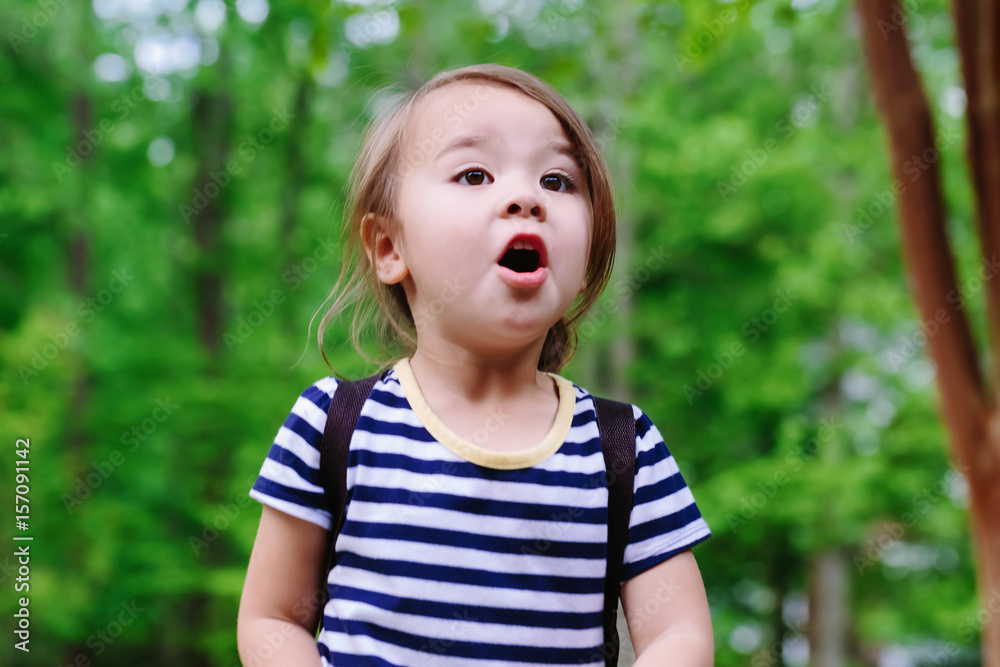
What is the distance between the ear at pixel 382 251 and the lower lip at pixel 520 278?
0.62 ft

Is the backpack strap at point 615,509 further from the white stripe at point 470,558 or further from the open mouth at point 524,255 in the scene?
the open mouth at point 524,255

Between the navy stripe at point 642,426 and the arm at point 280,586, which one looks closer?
the arm at point 280,586

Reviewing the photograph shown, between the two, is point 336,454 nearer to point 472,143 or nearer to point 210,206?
point 472,143

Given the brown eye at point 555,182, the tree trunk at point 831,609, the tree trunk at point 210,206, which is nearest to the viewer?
the brown eye at point 555,182

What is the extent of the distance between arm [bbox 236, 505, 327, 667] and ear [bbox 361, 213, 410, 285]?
0.35 meters

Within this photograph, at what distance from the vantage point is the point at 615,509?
1.21 m

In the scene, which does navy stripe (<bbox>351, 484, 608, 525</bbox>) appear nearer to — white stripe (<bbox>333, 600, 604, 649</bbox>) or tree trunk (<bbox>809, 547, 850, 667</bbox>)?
white stripe (<bbox>333, 600, 604, 649</bbox>)

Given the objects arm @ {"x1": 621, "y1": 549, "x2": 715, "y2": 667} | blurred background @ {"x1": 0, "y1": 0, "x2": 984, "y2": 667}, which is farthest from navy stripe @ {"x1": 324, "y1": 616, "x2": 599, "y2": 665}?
blurred background @ {"x1": 0, "y1": 0, "x2": 984, "y2": 667}

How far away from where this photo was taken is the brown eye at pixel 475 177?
120 cm

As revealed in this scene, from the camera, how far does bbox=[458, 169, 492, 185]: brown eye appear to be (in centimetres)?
120

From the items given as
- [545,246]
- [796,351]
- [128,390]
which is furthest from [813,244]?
[545,246]

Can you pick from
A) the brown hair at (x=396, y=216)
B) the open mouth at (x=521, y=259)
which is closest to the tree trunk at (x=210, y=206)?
the brown hair at (x=396, y=216)

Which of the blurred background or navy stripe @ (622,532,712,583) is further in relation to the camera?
the blurred background

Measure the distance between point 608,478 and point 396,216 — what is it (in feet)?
1.47
